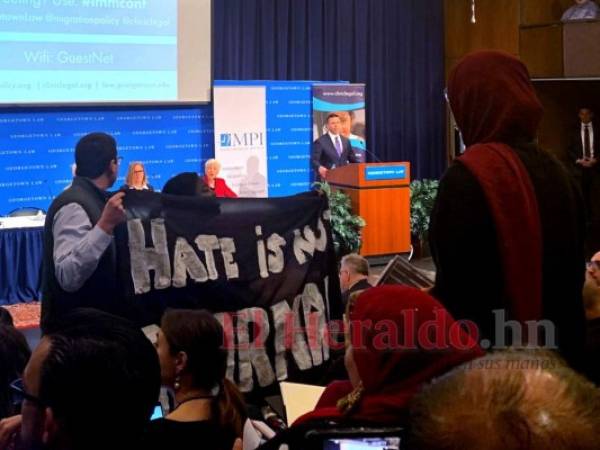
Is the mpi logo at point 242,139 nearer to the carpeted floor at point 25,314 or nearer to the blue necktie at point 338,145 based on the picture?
the blue necktie at point 338,145

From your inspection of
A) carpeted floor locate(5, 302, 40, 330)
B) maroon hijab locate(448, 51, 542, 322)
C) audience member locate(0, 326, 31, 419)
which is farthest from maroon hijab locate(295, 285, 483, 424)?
carpeted floor locate(5, 302, 40, 330)

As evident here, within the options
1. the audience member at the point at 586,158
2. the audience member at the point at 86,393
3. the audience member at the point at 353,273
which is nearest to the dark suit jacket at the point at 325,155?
the audience member at the point at 586,158

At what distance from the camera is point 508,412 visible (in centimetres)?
90

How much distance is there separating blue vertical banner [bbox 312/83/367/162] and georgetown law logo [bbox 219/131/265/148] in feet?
2.53

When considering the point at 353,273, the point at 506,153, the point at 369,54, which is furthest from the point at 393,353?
the point at 369,54

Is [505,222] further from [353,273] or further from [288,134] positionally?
[288,134]

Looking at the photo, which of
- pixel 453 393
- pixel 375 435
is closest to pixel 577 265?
pixel 375 435

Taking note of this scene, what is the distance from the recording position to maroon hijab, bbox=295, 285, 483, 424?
1.52 meters

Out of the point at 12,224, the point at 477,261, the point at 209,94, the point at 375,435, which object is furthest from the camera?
the point at 209,94

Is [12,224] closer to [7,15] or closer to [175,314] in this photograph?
[7,15]

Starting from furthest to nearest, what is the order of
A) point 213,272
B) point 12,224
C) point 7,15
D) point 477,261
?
point 7,15 < point 12,224 < point 213,272 < point 477,261

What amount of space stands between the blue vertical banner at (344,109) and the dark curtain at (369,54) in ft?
2.35

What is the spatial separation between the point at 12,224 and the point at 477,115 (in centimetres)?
550

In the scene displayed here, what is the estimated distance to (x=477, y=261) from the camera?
1759 mm
